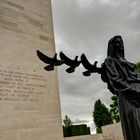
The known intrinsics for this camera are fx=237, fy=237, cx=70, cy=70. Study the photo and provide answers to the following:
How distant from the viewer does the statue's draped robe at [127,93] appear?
65.4 inches

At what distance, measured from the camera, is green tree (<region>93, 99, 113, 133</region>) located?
4278cm

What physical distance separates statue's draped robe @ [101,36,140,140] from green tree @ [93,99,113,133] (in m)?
41.7

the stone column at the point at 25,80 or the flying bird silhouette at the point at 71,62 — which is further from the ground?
the stone column at the point at 25,80

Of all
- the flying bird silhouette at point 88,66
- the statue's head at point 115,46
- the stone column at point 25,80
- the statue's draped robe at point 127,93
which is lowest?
the statue's draped robe at point 127,93

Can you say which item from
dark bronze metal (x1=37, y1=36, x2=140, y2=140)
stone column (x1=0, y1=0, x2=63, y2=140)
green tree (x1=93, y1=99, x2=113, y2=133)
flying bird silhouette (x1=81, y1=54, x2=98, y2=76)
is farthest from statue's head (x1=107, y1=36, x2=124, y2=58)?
green tree (x1=93, y1=99, x2=113, y2=133)

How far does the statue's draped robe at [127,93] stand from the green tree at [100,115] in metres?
41.7

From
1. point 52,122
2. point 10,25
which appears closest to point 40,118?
point 52,122

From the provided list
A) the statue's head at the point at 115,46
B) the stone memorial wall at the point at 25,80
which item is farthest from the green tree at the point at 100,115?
the statue's head at the point at 115,46

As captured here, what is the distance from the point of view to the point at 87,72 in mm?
1844

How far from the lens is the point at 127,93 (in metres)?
1.71

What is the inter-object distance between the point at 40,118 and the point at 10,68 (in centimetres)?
198

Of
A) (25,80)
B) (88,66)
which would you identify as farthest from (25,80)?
(88,66)

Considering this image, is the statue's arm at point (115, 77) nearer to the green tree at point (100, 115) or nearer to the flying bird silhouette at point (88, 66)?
the flying bird silhouette at point (88, 66)

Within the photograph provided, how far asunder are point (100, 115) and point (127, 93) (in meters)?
42.7
